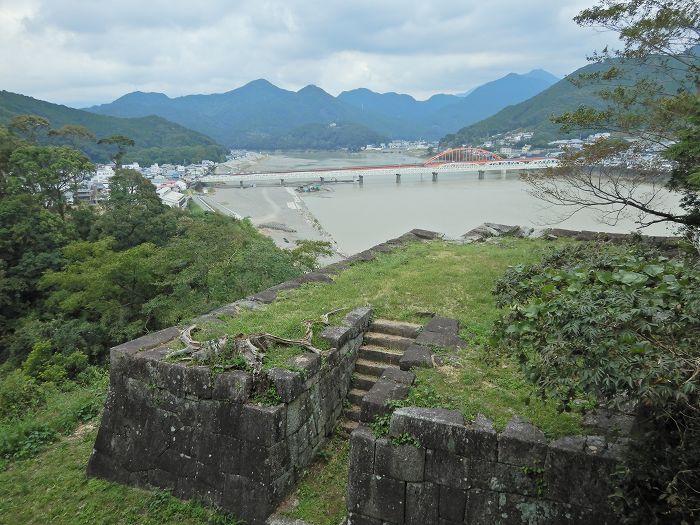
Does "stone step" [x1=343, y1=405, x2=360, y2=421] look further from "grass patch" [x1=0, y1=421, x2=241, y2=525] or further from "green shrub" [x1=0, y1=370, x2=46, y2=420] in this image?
"green shrub" [x1=0, y1=370, x2=46, y2=420]

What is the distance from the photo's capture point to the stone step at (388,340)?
582 cm

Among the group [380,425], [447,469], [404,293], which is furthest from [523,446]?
[404,293]

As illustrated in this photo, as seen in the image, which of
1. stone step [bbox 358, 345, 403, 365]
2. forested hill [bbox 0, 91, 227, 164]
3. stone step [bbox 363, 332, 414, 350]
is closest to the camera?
stone step [bbox 358, 345, 403, 365]

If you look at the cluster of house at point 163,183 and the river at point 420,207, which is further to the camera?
the cluster of house at point 163,183

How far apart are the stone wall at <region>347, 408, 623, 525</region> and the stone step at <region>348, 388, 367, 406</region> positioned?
53.9 inches

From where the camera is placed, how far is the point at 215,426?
14.7 feet

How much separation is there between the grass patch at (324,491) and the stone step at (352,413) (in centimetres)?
33

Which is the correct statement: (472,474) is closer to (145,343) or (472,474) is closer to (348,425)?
(348,425)

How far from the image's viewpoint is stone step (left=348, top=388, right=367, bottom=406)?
5373 mm

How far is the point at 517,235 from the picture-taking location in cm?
1229

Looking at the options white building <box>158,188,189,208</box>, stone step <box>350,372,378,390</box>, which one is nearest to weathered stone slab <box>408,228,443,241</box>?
stone step <box>350,372,378,390</box>

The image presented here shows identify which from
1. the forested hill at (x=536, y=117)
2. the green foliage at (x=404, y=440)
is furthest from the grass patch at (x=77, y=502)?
the forested hill at (x=536, y=117)

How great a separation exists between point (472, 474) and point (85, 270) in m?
17.7

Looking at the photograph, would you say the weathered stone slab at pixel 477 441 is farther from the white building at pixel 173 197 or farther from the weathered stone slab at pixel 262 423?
the white building at pixel 173 197
